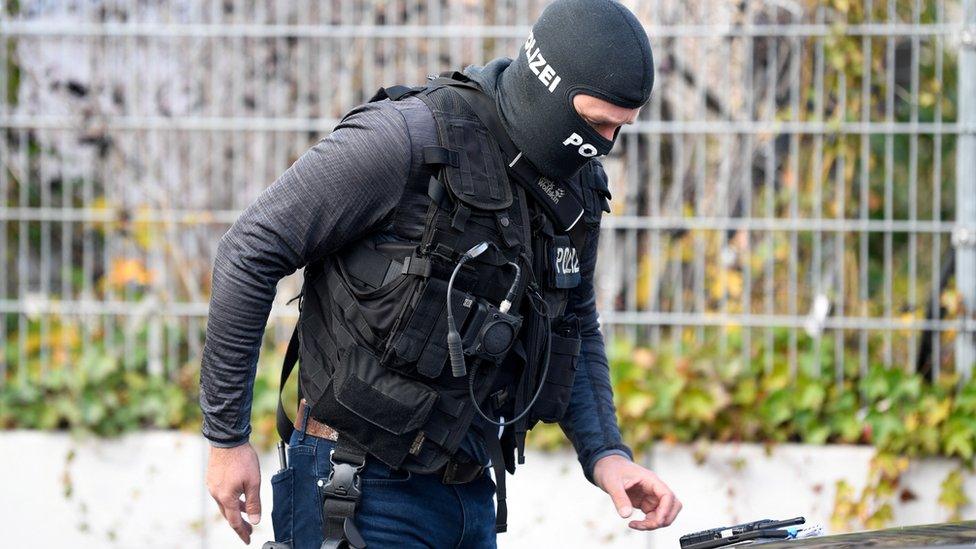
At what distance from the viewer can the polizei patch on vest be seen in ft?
8.36

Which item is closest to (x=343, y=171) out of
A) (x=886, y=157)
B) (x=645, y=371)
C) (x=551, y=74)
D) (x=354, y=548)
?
(x=551, y=74)

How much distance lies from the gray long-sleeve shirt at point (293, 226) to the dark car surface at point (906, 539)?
95 cm

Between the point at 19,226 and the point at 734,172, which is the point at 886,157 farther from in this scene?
the point at 19,226

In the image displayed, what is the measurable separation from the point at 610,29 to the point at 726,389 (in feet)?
9.14

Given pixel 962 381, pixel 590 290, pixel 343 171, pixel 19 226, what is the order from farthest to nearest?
pixel 19 226 → pixel 962 381 → pixel 590 290 → pixel 343 171

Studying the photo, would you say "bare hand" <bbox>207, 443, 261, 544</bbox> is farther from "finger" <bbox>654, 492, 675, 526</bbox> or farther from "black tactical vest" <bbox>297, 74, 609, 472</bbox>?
"finger" <bbox>654, 492, 675, 526</bbox>

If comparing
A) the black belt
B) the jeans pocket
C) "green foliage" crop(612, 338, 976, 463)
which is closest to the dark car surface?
the black belt

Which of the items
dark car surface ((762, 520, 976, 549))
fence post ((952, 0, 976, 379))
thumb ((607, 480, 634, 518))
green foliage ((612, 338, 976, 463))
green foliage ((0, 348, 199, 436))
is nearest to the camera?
dark car surface ((762, 520, 976, 549))

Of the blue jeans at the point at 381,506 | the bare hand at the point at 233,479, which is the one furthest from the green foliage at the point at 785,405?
the bare hand at the point at 233,479

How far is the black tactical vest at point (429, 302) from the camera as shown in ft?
7.82

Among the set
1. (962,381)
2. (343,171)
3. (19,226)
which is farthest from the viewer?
(19,226)

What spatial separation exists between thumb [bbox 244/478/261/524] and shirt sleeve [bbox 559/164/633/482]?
0.76m

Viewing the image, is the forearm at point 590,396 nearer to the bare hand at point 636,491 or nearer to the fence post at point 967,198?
the bare hand at point 636,491

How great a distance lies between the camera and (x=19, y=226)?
206 inches
